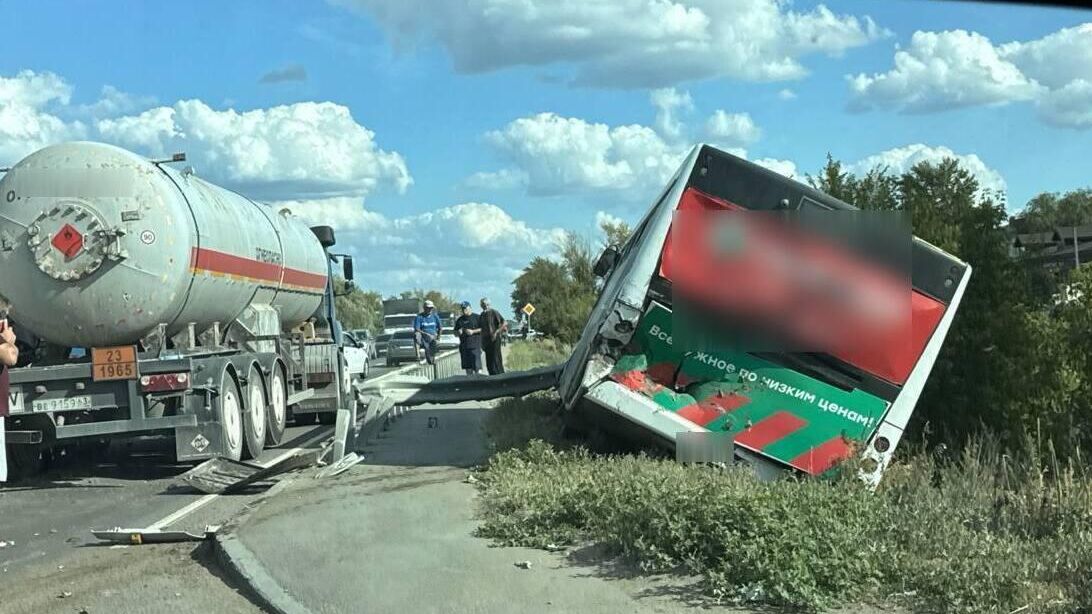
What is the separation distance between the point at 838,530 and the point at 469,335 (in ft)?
54.2

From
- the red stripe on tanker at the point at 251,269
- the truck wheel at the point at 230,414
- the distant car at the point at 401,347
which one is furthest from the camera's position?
the distant car at the point at 401,347

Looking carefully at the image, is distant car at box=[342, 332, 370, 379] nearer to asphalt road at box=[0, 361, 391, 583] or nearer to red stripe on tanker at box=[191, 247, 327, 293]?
red stripe on tanker at box=[191, 247, 327, 293]

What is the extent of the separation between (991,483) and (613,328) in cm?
298

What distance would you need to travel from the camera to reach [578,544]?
7664 millimetres

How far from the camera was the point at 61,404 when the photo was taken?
12.8m

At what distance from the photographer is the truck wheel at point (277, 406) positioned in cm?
1566

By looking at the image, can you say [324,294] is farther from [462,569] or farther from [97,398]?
[462,569]

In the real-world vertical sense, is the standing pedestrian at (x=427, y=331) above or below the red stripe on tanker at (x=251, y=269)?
below

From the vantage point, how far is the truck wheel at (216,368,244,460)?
13.1 m

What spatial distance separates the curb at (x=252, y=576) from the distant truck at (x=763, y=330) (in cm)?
299

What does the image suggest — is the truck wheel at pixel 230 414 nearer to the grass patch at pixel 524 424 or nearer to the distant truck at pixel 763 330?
the grass patch at pixel 524 424

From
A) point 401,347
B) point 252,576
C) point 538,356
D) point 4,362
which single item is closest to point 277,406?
point 4,362

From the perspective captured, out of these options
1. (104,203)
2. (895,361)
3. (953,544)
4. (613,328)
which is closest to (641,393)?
(613,328)

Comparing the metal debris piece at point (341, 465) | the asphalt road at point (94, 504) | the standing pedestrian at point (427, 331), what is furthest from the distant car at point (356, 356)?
the metal debris piece at point (341, 465)
